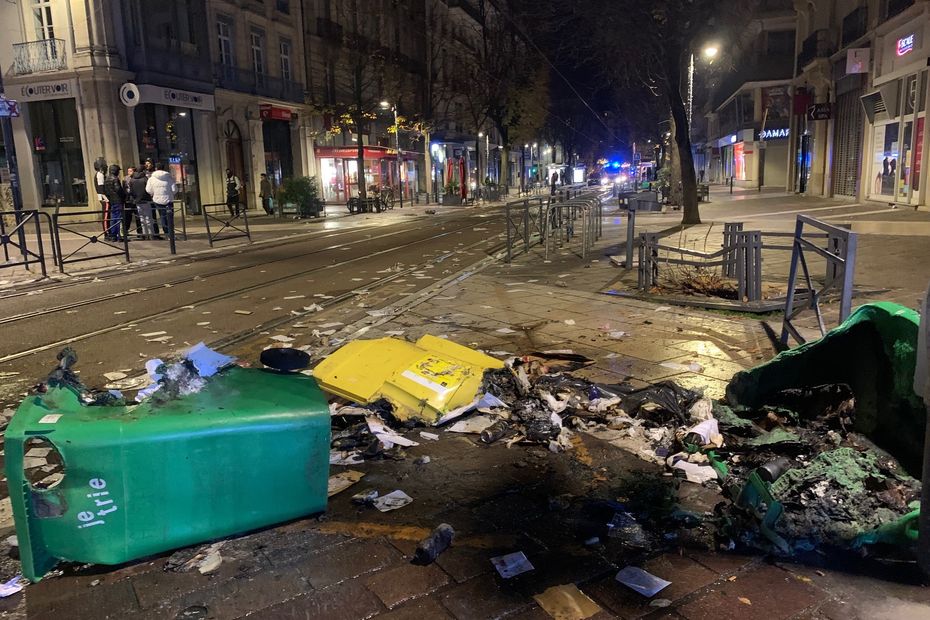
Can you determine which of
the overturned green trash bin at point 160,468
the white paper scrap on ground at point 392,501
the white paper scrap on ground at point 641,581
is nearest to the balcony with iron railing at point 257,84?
the white paper scrap on ground at point 392,501

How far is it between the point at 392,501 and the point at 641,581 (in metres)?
1.32

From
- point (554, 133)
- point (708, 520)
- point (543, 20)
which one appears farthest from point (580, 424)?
point (554, 133)

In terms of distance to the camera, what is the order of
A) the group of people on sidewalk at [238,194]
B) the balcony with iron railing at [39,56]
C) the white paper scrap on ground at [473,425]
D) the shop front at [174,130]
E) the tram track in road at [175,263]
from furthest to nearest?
the group of people on sidewalk at [238,194]
the shop front at [174,130]
the balcony with iron railing at [39,56]
the tram track in road at [175,263]
the white paper scrap on ground at [473,425]

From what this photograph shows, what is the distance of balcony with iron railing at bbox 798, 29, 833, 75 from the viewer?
28.2 metres

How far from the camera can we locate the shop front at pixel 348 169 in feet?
117

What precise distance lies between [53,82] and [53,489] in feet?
82.8

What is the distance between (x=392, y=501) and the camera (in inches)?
137

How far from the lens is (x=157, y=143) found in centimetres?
2469

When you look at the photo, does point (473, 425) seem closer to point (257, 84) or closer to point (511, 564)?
point (511, 564)

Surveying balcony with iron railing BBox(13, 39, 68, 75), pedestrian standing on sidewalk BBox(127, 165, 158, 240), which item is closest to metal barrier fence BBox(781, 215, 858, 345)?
pedestrian standing on sidewalk BBox(127, 165, 158, 240)

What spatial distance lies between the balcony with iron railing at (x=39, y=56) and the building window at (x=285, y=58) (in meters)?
11.1

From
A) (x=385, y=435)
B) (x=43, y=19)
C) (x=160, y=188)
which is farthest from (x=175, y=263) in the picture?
(x=43, y=19)

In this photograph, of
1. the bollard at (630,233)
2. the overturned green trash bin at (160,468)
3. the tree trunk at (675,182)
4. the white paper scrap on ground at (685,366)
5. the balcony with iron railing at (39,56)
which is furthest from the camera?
the tree trunk at (675,182)

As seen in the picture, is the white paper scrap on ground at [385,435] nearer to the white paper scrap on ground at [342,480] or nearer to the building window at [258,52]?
the white paper scrap on ground at [342,480]
